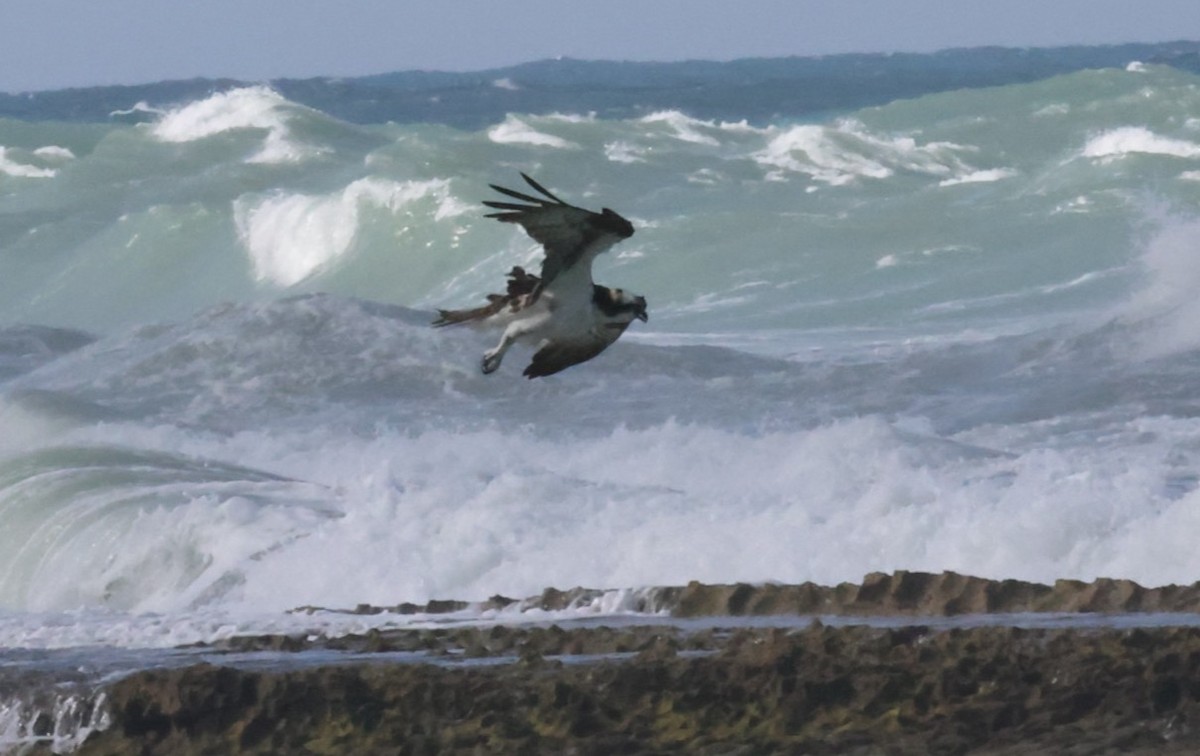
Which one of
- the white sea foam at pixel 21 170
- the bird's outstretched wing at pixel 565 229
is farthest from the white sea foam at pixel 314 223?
the bird's outstretched wing at pixel 565 229

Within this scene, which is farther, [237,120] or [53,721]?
[237,120]

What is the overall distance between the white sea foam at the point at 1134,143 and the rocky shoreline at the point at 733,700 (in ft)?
89.1

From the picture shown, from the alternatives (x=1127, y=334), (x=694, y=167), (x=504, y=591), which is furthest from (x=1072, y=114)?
(x=504, y=591)

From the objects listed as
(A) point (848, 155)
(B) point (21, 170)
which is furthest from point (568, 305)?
(B) point (21, 170)

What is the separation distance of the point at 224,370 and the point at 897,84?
2492 inches

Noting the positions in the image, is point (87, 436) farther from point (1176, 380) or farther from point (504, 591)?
point (1176, 380)

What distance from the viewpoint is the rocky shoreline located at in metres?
8.93

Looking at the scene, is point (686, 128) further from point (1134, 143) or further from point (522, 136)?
point (1134, 143)

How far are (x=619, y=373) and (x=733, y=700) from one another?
13467mm

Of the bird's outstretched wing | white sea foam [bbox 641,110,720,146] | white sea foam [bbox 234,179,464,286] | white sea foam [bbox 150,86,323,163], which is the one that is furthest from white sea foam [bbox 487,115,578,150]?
the bird's outstretched wing

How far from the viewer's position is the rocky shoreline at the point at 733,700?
29.3ft

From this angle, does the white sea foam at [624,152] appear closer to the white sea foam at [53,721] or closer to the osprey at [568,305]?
the white sea foam at [53,721]

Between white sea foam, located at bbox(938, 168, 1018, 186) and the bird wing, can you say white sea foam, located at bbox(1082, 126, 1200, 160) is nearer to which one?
white sea foam, located at bbox(938, 168, 1018, 186)

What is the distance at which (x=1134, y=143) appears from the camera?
39781mm
